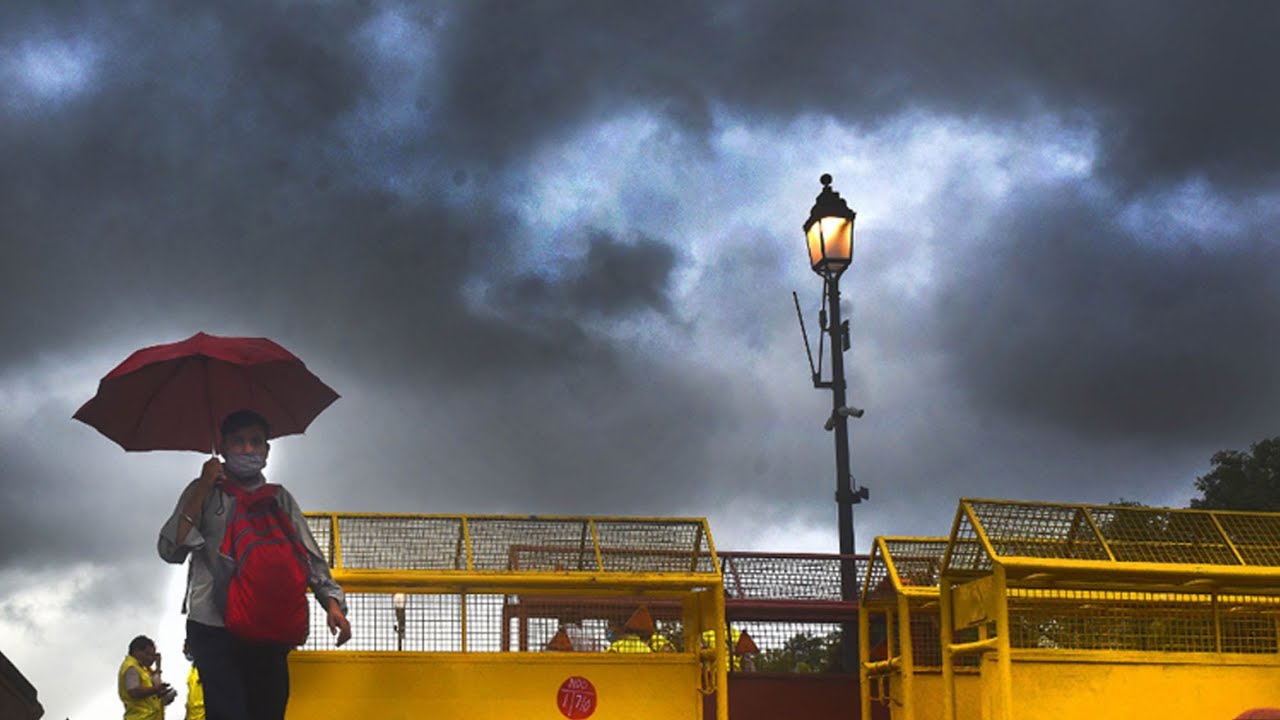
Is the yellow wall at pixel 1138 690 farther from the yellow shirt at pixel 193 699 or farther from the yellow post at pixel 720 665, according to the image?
the yellow shirt at pixel 193 699

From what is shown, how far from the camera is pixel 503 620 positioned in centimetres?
828

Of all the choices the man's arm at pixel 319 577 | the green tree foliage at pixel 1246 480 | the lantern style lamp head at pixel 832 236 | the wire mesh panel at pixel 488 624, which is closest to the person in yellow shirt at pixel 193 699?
the wire mesh panel at pixel 488 624

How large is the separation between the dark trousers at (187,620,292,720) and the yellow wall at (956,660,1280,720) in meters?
4.09

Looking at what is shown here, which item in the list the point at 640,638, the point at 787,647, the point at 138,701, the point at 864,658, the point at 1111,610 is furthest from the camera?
the point at 787,647

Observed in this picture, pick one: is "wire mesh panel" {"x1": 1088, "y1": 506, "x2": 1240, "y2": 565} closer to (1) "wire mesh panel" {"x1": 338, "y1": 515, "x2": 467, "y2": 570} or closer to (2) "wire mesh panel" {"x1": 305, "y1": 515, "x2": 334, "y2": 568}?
(1) "wire mesh panel" {"x1": 338, "y1": 515, "x2": 467, "y2": 570}

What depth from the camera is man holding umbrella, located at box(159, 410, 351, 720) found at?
18.1ft

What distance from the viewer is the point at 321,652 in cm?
795

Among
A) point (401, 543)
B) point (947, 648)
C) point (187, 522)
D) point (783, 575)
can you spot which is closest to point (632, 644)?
point (401, 543)

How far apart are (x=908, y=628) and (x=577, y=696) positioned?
2.15 m

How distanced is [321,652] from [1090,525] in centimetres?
470

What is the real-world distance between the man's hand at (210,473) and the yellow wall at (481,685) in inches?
98.3

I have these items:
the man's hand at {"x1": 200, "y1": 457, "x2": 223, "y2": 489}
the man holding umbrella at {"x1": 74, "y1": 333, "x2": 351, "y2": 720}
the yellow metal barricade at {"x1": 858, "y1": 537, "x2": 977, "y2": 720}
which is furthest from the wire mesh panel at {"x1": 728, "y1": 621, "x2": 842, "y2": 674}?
the man's hand at {"x1": 200, "y1": 457, "x2": 223, "y2": 489}

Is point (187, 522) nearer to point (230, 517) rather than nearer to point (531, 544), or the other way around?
point (230, 517)

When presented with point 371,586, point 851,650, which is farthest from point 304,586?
point 851,650
